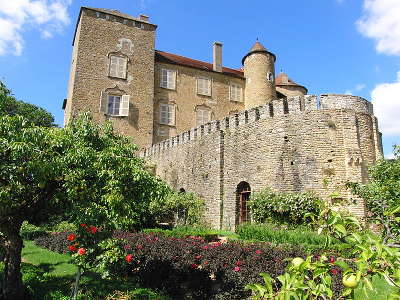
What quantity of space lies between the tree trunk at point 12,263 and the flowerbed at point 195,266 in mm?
1594

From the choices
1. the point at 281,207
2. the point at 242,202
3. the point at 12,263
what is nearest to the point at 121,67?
the point at 242,202

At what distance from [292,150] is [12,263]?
11.0 meters

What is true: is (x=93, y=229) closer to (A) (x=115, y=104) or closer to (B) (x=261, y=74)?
(A) (x=115, y=104)

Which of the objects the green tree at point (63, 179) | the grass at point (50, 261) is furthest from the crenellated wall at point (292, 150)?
the green tree at point (63, 179)

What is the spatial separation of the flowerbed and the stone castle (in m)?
1.91

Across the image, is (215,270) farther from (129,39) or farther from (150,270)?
(129,39)

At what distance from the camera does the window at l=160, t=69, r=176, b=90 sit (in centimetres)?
2731

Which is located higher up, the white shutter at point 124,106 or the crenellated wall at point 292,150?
the white shutter at point 124,106

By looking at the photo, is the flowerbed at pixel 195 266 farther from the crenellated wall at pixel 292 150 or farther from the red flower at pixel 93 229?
the crenellated wall at pixel 292 150

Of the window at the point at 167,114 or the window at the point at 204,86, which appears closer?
the window at the point at 167,114

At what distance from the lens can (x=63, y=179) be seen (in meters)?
5.42

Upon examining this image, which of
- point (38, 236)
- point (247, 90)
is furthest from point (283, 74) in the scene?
point (38, 236)

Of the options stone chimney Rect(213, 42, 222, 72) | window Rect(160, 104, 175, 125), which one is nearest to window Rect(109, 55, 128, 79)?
window Rect(160, 104, 175, 125)

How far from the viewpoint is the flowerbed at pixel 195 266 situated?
5.70 m
